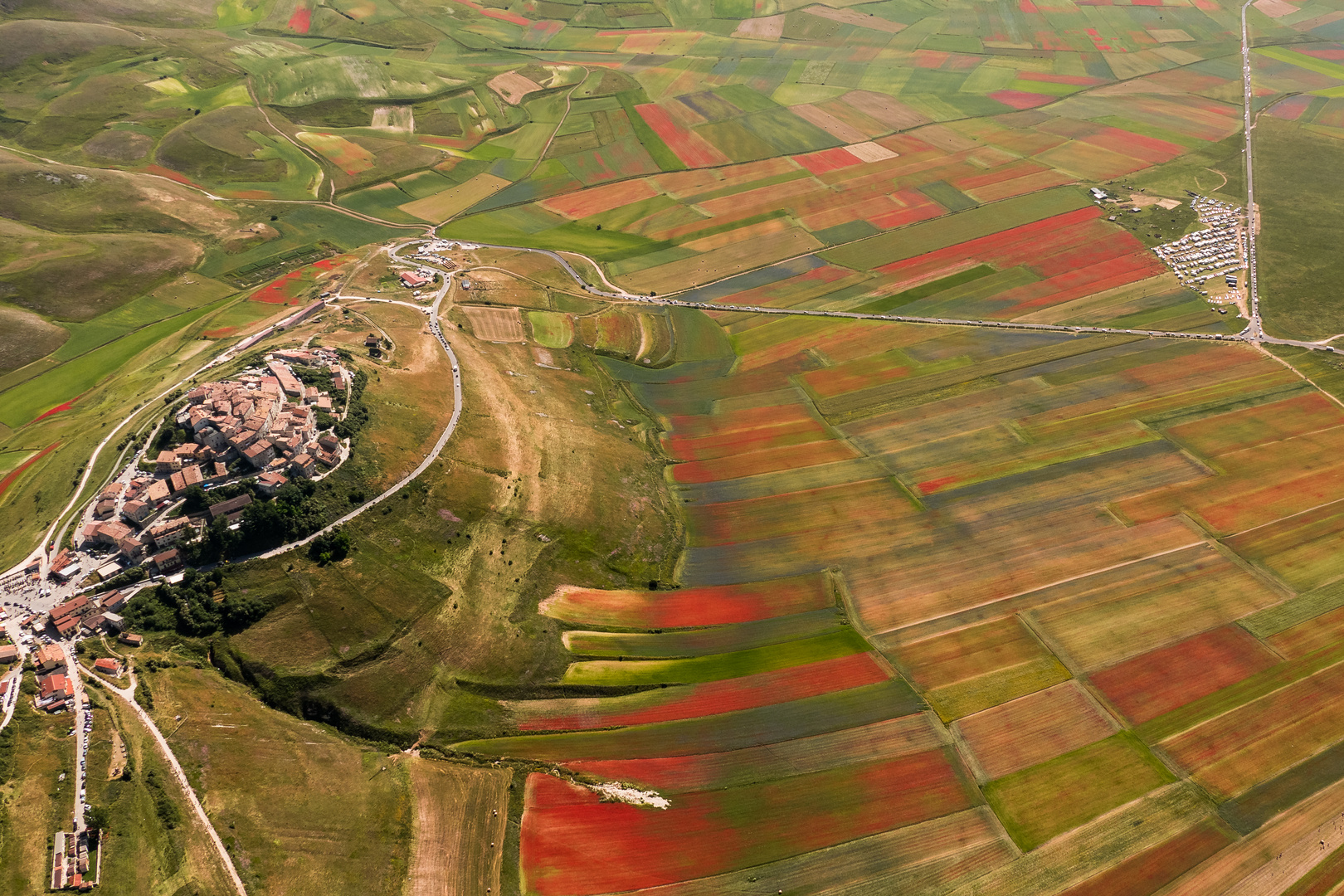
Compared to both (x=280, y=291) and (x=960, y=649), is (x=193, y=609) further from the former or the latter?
(x=280, y=291)

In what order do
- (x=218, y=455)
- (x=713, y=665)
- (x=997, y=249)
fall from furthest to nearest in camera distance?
(x=997, y=249) < (x=218, y=455) < (x=713, y=665)

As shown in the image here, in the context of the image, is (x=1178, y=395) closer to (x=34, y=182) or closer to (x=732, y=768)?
(x=732, y=768)

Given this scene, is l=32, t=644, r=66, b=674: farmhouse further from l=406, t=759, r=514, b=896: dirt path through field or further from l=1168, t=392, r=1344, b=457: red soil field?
l=1168, t=392, r=1344, b=457: red soil field

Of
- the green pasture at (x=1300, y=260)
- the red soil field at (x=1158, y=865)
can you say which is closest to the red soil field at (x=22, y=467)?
the red soil field at (x=1158, y=865)

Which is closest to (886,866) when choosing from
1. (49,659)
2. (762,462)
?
(762,462)

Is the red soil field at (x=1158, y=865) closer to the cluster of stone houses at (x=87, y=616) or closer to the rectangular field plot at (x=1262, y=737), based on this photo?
the rectangular field plot at (x=1262, y=737)

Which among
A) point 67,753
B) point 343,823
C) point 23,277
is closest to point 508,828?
point 343,823
